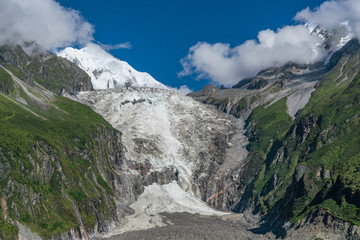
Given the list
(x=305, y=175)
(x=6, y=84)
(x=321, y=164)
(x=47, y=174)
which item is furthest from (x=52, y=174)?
(x=6, y=84)

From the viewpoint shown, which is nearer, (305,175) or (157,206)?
(305,175)

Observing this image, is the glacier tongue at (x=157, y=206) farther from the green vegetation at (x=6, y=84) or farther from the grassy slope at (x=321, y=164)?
A: the green vegetation at (x=6, y=84)

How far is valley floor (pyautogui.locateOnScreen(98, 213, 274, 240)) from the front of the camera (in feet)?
362

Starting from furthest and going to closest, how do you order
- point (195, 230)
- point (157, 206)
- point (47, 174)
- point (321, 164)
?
point (157, 206), point (321, 164), point (195, 230), point (47, 174)

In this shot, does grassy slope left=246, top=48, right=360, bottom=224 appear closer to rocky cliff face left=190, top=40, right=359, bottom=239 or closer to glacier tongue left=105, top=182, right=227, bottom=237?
rocky cliff face left=190, top=40, right=359, bottom=239

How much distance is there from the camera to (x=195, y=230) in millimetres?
118938

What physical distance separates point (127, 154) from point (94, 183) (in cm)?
5929

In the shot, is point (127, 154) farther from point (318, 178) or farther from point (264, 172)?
point (318, 178)

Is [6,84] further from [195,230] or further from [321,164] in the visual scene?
[321,164]

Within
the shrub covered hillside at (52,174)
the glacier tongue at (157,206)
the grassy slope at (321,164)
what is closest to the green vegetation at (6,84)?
the shrub covered hillside at (52,174)

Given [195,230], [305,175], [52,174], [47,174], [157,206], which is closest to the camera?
[47,174]

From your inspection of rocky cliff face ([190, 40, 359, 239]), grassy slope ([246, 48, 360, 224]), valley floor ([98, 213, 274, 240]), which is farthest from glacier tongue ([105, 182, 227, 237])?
grassy slope ([246, 48, 360, 224])

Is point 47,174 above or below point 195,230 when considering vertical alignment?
above

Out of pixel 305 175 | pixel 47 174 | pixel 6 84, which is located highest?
pixel 6 84
